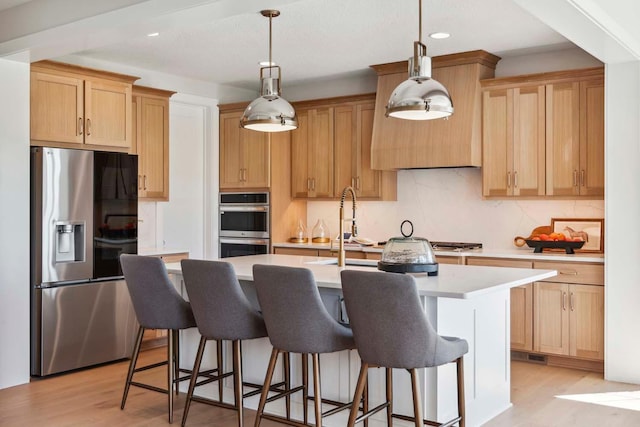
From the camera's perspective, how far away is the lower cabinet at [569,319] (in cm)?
479

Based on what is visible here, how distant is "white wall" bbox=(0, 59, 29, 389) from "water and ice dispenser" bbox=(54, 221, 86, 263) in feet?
0.73

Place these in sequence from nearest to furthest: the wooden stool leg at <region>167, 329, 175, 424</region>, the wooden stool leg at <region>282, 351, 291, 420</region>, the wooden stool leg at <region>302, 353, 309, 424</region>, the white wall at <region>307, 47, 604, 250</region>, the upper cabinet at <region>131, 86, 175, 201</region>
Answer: the wooden stool leg at <region>302, 353, 309, 424</region>
the wooden stool leg at <region>282, 351, 291, 420</region>
the wooden stool leg at <region>167, 329, 175, 424</region>
the white wall at <region>307, 47, 604, 250</region>
the upper cabinet at <region>131, 86, 175, 201</region>

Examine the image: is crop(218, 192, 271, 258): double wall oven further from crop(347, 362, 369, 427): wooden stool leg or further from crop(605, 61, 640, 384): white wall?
crop(347, 362, 369, 427): wooden stool leg

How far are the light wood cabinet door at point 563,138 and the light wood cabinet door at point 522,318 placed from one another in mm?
811

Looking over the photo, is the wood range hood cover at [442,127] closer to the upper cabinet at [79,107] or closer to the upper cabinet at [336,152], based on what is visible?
the upper cabinet at [336,152]

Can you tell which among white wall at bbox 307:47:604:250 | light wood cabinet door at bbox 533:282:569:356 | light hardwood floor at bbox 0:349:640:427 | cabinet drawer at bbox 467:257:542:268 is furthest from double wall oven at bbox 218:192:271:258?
light wood cabinet door at bbox 533:282:569:356

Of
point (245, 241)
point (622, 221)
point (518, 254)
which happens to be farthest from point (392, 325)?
point (245, 241)

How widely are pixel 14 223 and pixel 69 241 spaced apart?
0.42m

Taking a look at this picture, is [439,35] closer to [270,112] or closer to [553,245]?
[270,112]

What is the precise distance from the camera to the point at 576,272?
4863mm

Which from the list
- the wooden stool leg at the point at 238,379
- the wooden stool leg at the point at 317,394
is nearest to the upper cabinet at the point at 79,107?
the wooden stool leg at the point at 238,379

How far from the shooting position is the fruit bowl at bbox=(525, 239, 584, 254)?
509cm

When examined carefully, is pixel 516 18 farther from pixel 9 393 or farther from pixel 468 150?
pixel 9 393

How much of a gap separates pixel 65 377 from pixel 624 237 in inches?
161
